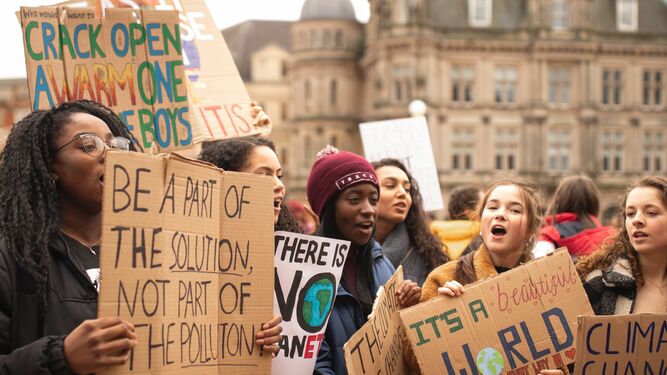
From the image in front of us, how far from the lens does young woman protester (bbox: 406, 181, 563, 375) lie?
Answer: 548 cm

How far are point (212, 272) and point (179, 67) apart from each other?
206 cm

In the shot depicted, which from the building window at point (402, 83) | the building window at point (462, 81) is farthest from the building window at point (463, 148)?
the building window at point (402, 83)

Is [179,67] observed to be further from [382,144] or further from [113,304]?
[382,144]

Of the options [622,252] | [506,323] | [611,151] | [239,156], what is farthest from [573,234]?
[611,151]

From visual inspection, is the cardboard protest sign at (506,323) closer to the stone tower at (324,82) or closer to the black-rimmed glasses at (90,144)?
the black-rimmed glasses at (90,144)

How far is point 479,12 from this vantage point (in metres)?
48.4

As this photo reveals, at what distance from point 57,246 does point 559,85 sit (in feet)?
148

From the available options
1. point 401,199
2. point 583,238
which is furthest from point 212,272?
point 583,238

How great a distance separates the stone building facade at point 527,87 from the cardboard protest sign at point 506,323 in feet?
136

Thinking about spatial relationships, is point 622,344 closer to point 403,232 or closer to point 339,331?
point 339,331

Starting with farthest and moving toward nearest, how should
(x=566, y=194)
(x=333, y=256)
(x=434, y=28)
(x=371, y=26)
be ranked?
(x=371, y=26), (x=434, y=28), (x=566, y=194), (x=333, y=256)

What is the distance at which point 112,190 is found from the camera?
12.3 feet

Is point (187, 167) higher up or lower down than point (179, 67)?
lower down

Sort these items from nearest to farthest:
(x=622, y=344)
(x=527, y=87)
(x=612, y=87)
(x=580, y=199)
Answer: (x=622, y=344) < (x=580, y=199) < (x=527, y=87) < (x=612, y=87)
